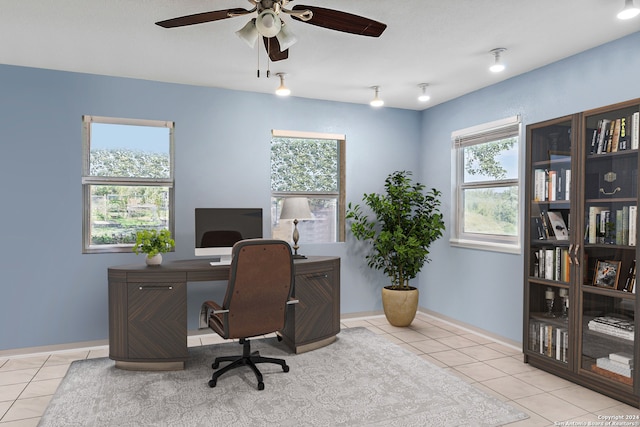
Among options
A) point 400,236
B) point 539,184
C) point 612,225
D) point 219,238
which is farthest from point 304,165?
point 612,225

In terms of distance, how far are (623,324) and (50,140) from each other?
15.7 ft

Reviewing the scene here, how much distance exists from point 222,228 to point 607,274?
3.06 meters

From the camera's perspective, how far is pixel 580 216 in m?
3.07

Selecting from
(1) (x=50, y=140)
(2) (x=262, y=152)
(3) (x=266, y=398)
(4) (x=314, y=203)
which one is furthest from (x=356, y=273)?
(1) (x=50, y=140)

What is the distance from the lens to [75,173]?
3863 mm

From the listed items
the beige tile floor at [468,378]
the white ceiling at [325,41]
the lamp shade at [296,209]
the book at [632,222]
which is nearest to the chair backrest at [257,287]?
the lamp shade at [296,209]

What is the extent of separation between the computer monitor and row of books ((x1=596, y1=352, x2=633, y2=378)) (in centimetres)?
287

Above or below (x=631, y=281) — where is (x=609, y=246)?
above

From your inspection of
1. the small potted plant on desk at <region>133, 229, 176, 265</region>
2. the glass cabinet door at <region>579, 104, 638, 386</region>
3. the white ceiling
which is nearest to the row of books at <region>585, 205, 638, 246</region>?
the glass cabinet door at <region>579, 104, 638, 386</region>

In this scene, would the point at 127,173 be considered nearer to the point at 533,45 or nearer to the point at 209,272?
the point at 209,272

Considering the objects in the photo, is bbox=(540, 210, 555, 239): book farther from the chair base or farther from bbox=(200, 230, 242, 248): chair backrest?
bbox=(200, 230, 242, 248): chair backrest

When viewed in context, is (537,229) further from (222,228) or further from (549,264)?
(222,228)

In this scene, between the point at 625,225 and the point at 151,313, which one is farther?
the point at 151,313

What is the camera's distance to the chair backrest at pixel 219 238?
12.5 feet
